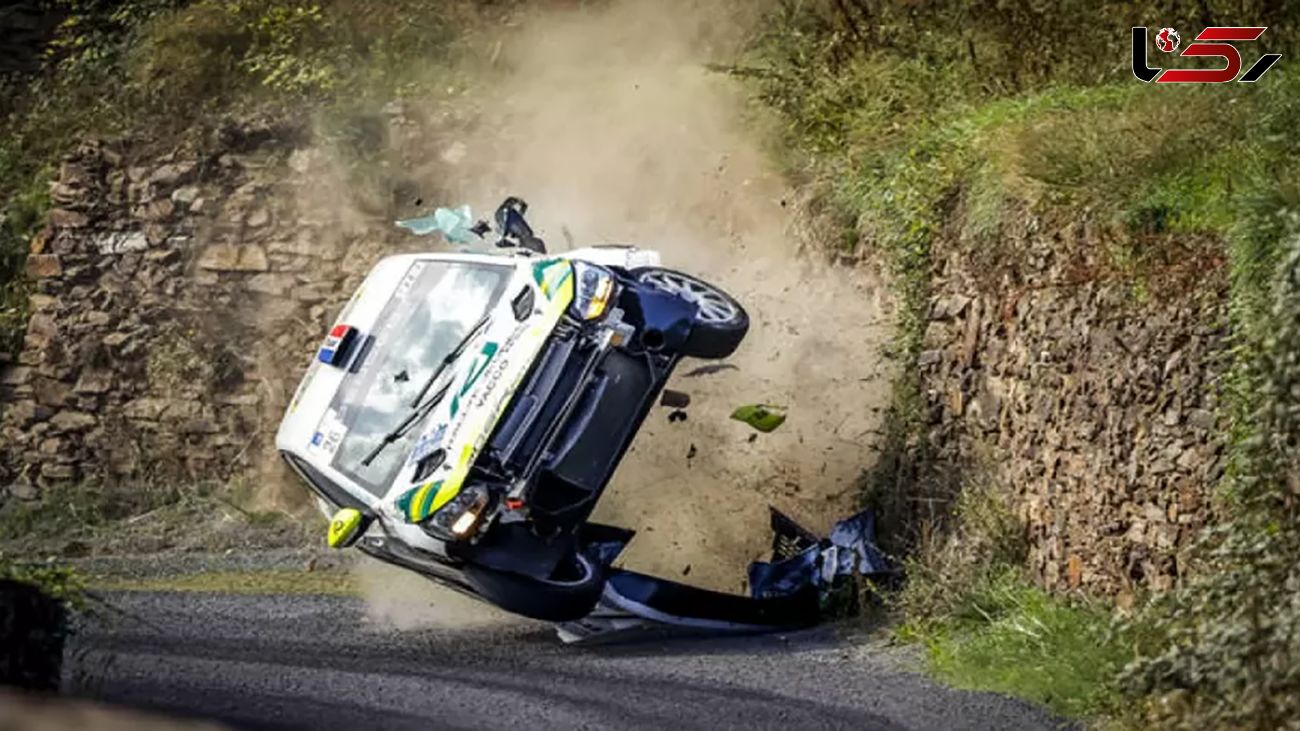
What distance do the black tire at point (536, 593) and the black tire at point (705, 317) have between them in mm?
1470

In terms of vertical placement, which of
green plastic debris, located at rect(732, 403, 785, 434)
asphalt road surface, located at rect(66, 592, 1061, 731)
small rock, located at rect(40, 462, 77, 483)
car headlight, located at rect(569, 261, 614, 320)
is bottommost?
small rock, located at rect(40, 462, 77, 483)

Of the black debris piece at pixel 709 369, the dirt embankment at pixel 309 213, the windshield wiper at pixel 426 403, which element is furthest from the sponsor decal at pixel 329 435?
the dirt embankment at pixel 309 213

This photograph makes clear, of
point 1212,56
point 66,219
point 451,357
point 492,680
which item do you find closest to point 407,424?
point 451,357

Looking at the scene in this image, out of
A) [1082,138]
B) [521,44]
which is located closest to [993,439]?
[1082,138]

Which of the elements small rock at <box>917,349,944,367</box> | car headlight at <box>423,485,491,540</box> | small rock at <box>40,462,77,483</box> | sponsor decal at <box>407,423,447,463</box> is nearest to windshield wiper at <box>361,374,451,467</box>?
sponsor decal at <box>407,423,447,463</box>

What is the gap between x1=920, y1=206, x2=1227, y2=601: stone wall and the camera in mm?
→ 10430

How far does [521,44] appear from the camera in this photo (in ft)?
72.3

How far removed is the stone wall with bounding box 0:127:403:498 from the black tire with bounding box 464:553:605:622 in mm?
8317

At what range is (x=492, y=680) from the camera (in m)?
11.5

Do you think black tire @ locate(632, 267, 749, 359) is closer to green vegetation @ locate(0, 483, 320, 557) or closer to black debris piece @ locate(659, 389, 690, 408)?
black debris piece @ locate(659, 389, 690, 408)

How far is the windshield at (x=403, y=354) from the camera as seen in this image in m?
12.4

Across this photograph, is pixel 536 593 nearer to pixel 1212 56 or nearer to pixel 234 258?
pixel 1212 56

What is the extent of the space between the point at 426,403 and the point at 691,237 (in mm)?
6230

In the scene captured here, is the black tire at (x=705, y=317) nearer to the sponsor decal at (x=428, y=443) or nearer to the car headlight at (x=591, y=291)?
the car headlight at (x=591, y=291)
